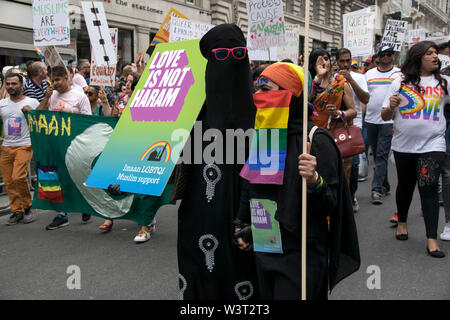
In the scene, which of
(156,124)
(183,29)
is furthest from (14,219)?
(156,124)

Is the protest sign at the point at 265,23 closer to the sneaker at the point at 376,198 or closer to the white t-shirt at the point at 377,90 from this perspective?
the white t-shirt at the point at 377,90

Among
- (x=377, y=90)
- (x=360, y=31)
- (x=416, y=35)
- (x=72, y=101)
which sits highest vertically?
(x=416, y=35)

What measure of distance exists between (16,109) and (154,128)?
4371 millimetres

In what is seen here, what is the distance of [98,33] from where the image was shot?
6.71 m

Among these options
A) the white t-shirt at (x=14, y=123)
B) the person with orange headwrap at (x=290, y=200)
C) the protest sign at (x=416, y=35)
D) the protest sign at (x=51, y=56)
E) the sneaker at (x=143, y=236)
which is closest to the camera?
the person with orange headwrap at (x=290, y=200)

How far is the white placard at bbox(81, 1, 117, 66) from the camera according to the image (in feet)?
21.7

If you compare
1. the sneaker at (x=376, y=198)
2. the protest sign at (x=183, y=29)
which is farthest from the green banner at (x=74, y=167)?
the sneaker at (x=376, y=198)

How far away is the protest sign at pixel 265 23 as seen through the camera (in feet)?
20.5

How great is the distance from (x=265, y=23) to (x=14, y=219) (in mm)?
4452

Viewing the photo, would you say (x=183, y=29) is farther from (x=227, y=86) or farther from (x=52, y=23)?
(x=227, y=86)

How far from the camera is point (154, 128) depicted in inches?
101

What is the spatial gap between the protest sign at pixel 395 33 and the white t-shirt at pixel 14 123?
8.36m

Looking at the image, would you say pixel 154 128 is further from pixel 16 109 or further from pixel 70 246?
pixel 16 109

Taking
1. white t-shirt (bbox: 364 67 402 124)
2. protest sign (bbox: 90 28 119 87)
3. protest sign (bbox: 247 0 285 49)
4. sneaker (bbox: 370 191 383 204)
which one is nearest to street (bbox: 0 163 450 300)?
sneaker (bbox: 370 191 383 204)
